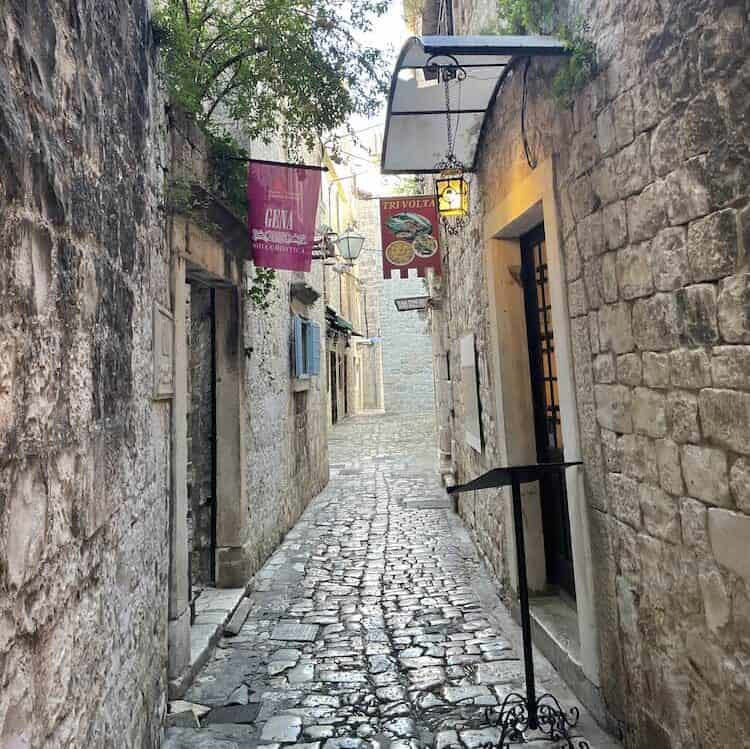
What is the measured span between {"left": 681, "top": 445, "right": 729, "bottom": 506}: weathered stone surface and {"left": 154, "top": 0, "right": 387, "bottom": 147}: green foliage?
344 cm

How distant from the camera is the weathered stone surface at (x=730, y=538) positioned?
1.78 meters

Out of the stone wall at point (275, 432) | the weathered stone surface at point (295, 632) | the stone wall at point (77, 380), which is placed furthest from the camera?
the stone wall at point (275, 432)

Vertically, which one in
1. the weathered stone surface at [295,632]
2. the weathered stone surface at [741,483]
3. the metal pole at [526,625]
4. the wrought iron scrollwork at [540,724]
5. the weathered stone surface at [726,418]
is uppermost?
the weathered stone surface at [726,418]

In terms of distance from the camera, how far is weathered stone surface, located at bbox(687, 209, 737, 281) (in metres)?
1.77

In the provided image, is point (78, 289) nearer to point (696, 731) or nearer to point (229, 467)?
point (696, 731)

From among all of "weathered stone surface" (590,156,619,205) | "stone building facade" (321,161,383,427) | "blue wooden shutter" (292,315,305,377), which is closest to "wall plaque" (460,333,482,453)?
"blue wooden shutter" (292,315,305,377)

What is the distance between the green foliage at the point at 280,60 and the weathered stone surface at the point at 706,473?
3.44 metres

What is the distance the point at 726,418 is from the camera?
1.84 metres

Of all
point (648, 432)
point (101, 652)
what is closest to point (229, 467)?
point (101, 652)

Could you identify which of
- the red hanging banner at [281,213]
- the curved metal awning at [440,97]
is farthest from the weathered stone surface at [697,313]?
the red hanging banner at [281,213]

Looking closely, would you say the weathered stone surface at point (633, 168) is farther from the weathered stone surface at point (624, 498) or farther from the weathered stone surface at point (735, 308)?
the weathered stone surface at point (624, 498)

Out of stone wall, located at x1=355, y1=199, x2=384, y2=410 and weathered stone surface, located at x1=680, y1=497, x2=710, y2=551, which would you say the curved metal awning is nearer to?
weathered stone surface, located at x1=680, y1=497, x2=710, y2=551

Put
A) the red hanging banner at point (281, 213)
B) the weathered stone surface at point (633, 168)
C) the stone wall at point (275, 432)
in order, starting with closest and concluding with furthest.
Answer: the weathered stone surface at point (633, 168), the red hanging banner at point (281, 213), the stone wall at point (275, 432)

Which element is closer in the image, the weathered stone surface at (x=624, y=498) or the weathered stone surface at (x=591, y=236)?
the weathered stone surface at (x=624, y=498)
